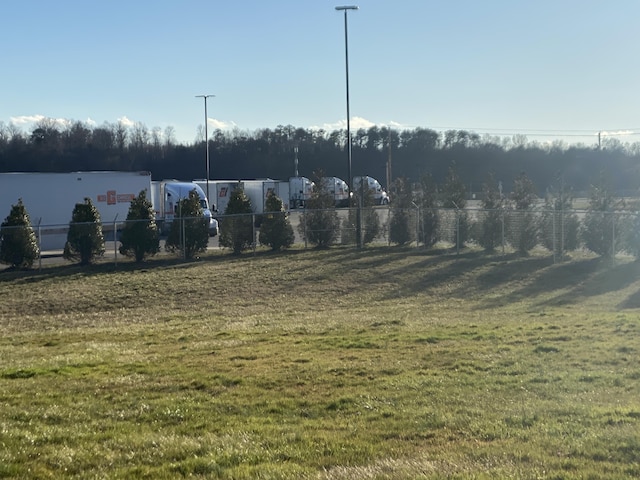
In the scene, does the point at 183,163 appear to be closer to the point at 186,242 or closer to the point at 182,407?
the point at 186,242

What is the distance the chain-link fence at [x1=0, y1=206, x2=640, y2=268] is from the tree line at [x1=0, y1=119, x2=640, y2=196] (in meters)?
62.5

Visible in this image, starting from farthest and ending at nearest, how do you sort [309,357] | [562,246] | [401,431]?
[562,246]
[309,357]
[401,431]

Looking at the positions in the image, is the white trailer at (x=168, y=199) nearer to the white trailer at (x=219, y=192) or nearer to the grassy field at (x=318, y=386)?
the white trailer at (x=219, y=192)

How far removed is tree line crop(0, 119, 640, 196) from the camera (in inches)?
3767

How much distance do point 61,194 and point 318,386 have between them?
89.2 ft

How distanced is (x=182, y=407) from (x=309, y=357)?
3492 mm

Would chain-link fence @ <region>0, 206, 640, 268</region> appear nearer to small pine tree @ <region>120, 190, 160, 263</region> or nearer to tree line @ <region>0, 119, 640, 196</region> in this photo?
small pine tree @ <region>120, 190, 160, 263</region>

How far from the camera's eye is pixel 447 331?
13492 mm

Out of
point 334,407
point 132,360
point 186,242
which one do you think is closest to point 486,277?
point 186,242

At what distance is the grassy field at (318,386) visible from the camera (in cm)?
542

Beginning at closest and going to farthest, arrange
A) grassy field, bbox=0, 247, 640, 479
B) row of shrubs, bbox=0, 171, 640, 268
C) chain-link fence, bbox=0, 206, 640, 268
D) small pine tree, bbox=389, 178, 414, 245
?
grassy field, bbox=0, 247, 640, 479 < row of shrubs, bbox=0, 171, 640, 268 < chain-link fence, bbox=0, 206, 640, 268 < small pine tree, bbox=389, 178, 414, 245

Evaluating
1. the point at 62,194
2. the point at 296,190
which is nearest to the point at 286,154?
the point at 296,190

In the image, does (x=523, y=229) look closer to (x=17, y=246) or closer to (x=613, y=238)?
(x=613, y=238)

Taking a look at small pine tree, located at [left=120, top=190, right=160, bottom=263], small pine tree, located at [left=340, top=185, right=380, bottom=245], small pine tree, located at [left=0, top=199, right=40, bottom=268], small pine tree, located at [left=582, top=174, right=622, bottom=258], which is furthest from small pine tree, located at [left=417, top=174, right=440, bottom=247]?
small pine tree, located at [left=0, top=199, right=40, bottom=268]
